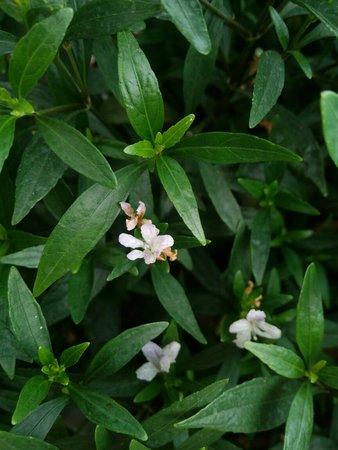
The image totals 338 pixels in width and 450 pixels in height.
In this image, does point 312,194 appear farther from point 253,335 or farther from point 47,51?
point 47,51

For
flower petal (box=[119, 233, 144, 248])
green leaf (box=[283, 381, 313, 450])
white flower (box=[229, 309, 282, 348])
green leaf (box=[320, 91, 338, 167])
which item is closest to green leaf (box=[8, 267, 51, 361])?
flower petal (box=[119, 233, 144, 248])

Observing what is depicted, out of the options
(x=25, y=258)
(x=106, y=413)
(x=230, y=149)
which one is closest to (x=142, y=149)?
(x=230, y=149)

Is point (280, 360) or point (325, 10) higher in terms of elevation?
point (325, 10)

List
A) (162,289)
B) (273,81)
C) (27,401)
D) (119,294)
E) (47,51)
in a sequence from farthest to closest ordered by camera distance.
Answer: (119,294) < (162,289) < (273,81) < (27,401) < (47,51)

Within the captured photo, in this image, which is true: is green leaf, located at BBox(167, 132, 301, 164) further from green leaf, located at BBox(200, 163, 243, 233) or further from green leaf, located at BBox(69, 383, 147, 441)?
green leaf, located at BBox(69, 383, 147, 441)

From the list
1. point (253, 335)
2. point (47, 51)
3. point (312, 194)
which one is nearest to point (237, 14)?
point (312, 194)

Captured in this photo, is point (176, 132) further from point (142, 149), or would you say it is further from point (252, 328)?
point (252, 328)
